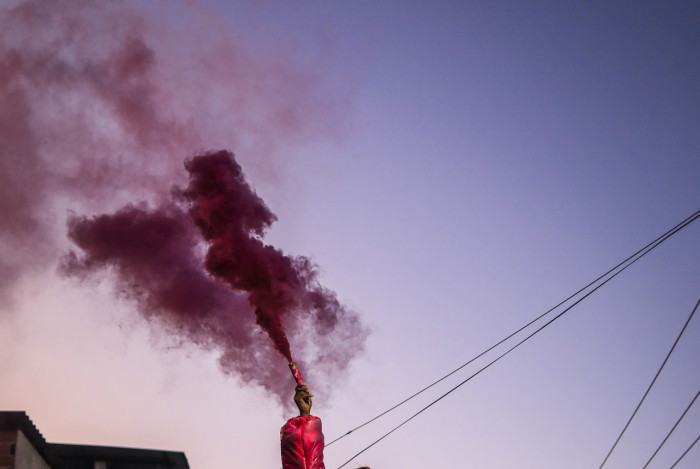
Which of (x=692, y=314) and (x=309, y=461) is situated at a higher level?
(x=692, y=314)

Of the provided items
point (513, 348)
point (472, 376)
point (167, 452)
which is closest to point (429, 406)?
point (472, 376)

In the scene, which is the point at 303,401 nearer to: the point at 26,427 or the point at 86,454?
the point at 26,427

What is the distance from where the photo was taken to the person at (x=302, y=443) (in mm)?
12688

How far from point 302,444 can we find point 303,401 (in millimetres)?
866

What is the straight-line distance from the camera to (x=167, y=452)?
22.9 m

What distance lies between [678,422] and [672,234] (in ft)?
12.9

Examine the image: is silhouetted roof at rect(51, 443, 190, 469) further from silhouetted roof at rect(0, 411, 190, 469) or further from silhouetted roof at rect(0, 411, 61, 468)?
silhouetted roof at rect(0, 411, 61, 468)

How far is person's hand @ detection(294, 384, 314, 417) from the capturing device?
1330cm

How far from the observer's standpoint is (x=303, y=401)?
13359 mm

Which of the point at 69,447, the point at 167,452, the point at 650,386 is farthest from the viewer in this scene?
the point at 167,452

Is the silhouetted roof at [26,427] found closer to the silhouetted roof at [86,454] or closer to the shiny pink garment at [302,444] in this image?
the silhouetted roof at [86,454]

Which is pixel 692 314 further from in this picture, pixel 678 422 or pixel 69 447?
pixel 69 447

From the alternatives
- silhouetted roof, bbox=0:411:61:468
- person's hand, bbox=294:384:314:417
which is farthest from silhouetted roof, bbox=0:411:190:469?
person's hand, bbox=294:384:314:417

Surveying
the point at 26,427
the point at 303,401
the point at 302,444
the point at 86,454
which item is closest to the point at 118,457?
the point at 86,454
